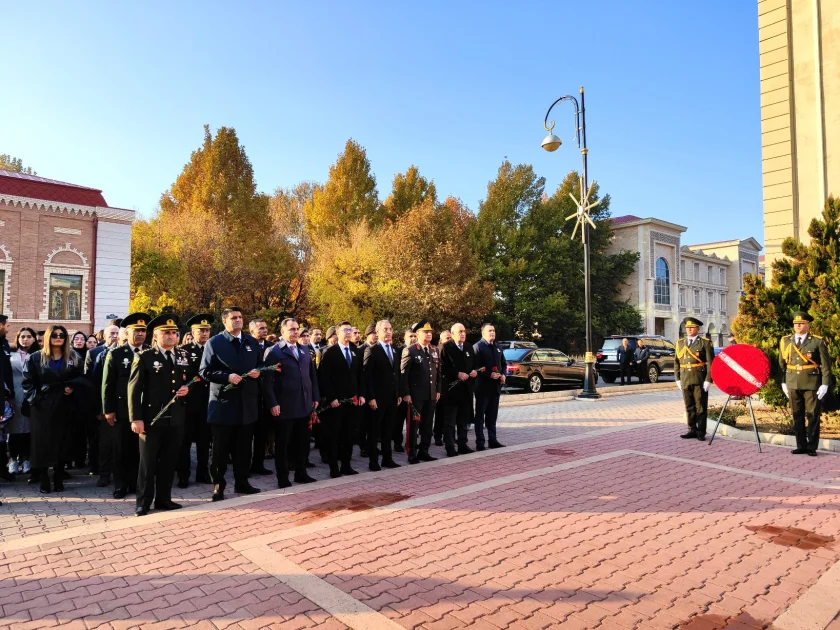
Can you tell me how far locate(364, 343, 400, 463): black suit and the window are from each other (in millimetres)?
22044

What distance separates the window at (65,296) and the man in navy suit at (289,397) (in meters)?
21.8

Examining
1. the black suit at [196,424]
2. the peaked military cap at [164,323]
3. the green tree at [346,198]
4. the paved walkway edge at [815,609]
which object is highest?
the green tree at [346,198]

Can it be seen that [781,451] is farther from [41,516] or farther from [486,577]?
[41,516]

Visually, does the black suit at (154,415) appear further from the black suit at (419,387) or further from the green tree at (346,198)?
the green tree at (346,198)

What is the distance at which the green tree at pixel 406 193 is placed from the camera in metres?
42.8

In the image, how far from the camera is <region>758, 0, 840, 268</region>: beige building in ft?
44.8

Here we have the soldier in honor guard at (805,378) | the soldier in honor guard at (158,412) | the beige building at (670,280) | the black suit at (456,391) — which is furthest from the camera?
the beige building at (670,280)

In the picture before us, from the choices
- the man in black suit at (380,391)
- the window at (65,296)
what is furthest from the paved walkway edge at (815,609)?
the window at (65,296)

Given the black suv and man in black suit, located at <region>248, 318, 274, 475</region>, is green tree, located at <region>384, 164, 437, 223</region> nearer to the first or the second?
the black suv

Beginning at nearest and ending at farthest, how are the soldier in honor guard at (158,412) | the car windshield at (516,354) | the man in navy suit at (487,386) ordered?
the soldier in honor guard at (158,412) → the man in navy suit at (487,386) → the car windshield at (516,354)

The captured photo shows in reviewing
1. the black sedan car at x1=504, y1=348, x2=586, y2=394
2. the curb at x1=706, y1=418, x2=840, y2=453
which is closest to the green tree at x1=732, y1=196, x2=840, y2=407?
the curb at x1=706, y1=418, x2=840, y2=453

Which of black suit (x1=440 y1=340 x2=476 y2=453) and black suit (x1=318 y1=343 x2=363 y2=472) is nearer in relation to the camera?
black suit (x1=318 y1=343 x2=363 y2=472)

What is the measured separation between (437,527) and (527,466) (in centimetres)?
280

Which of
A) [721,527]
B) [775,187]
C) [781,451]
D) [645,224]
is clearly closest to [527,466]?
[721,527]
